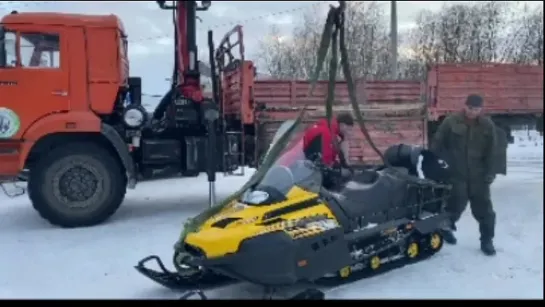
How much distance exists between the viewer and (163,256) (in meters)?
5.53

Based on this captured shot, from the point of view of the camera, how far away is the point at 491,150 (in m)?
5.14

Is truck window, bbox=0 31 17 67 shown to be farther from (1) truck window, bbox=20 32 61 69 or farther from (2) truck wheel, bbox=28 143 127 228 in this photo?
(2) truck wheel, bbox=28 143 127 228

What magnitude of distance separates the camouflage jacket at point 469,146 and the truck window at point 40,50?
13.6 feet

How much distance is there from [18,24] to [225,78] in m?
2.75

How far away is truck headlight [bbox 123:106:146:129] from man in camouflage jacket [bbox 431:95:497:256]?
3320 mm

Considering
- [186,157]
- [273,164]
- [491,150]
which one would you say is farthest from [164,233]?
[491,150]

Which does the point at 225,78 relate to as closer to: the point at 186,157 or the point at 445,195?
the point at 186,157

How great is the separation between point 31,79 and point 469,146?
14.8ft

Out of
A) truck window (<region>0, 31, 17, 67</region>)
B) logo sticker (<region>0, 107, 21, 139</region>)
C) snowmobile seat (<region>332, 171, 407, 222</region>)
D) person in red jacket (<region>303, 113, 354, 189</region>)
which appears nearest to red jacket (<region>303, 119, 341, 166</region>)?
person in red jacket (<region>303, 113, 354, 189</region>)

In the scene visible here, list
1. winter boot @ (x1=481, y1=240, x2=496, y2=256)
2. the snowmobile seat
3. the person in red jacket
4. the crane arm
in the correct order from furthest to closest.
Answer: the crane arm, winter boot @ (x1=481, y1=240, x2=496, y2=256), the person in red jacket, the snowmobile seat

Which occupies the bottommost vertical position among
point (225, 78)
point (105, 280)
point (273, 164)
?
point (105, 280)

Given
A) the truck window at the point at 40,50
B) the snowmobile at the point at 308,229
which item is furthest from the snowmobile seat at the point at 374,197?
the truck window at the point at 40,50

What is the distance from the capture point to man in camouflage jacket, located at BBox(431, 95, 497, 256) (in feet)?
17.0

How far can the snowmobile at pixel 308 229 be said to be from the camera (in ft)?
12.8
